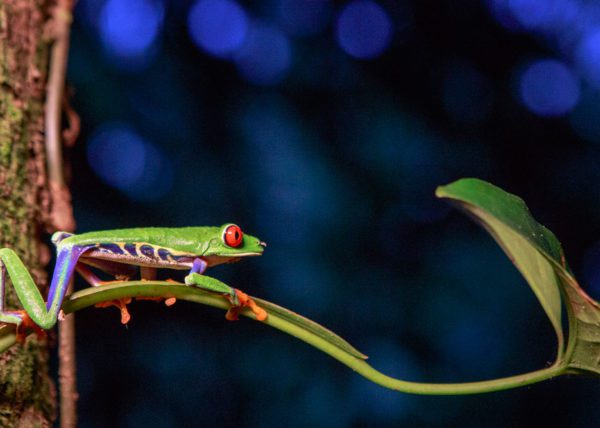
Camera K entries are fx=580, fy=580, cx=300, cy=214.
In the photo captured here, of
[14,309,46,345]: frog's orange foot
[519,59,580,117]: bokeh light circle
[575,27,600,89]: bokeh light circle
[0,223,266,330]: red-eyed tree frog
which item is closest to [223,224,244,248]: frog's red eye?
[0,223,266,330]: red-eyed tree frog

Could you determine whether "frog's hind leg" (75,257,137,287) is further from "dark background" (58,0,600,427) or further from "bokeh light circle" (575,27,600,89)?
"bokeh light circle" (575,27,600,89)

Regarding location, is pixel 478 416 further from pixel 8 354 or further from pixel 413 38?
pixel 8 354

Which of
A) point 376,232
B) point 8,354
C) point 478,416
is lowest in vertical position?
point 478,416

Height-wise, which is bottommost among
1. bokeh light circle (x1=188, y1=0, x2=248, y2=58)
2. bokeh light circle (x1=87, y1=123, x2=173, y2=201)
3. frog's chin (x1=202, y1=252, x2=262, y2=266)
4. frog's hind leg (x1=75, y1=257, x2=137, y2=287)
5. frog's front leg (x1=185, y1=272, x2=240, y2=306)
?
bokeh light circle (x1=87, y1=123, x2=173, y2=201)

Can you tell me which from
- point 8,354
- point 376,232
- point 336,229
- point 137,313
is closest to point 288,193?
point 336,229

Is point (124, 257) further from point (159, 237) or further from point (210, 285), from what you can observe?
point (210, 285)
